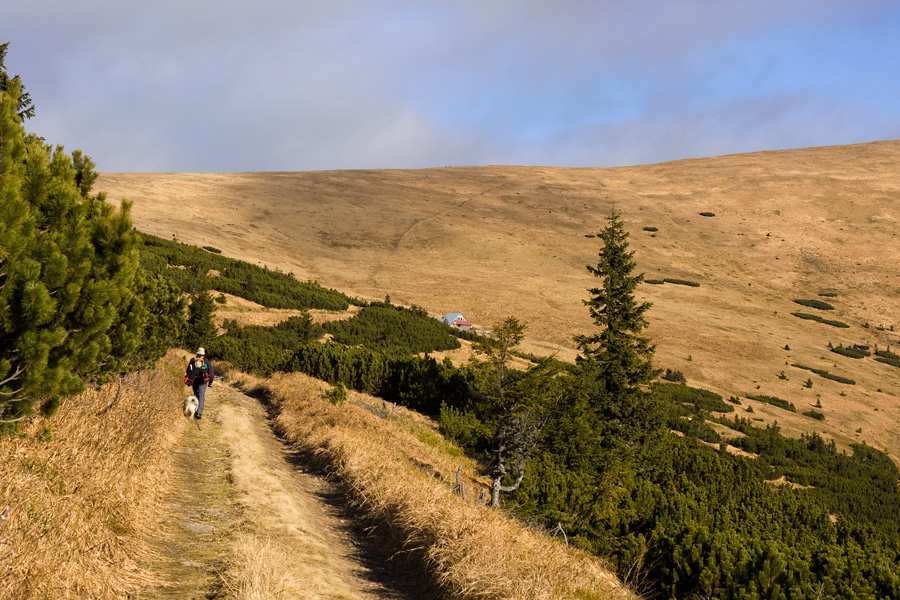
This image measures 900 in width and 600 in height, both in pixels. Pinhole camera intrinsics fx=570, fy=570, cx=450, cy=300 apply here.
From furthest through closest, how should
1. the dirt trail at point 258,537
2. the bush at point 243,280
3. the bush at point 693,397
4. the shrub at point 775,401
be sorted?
the bush at point 243,280 → the shrub at point 775,401 → the bush at point 693,397 → the dirt trail at point 258,537

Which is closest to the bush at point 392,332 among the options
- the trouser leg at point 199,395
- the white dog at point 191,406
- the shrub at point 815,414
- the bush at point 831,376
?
the trouser leg at point 199,395

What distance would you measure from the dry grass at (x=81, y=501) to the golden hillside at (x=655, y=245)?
37145mm

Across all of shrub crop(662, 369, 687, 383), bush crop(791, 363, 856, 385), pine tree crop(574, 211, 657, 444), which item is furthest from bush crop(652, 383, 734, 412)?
pine tree crop(574, 211, 657, 444)

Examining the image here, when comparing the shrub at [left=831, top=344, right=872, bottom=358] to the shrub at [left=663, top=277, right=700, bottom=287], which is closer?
the shrub at [left=831, top=344, right=872, bottom=358]

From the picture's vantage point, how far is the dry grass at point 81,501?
401 cm

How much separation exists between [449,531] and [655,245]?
273 ft

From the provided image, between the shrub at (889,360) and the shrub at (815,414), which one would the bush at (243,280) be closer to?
the shrub at (815,414)

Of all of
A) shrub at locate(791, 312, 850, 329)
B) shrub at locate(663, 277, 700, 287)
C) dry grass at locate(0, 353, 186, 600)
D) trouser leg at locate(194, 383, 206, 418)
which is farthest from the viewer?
shrub at locate(663, 277, 700, 287)

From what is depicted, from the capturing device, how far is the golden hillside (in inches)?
2007

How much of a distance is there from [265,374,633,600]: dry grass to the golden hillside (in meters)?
32.4

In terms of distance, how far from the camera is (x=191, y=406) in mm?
12078

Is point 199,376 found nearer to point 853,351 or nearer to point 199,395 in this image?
point 199,395

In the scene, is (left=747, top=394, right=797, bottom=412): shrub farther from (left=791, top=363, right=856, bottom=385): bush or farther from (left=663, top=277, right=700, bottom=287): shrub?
(left=663, top=277, right=700, bottom=287): shrub

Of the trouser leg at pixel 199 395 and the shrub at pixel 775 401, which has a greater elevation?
the trouser leg at pixel 199 395
